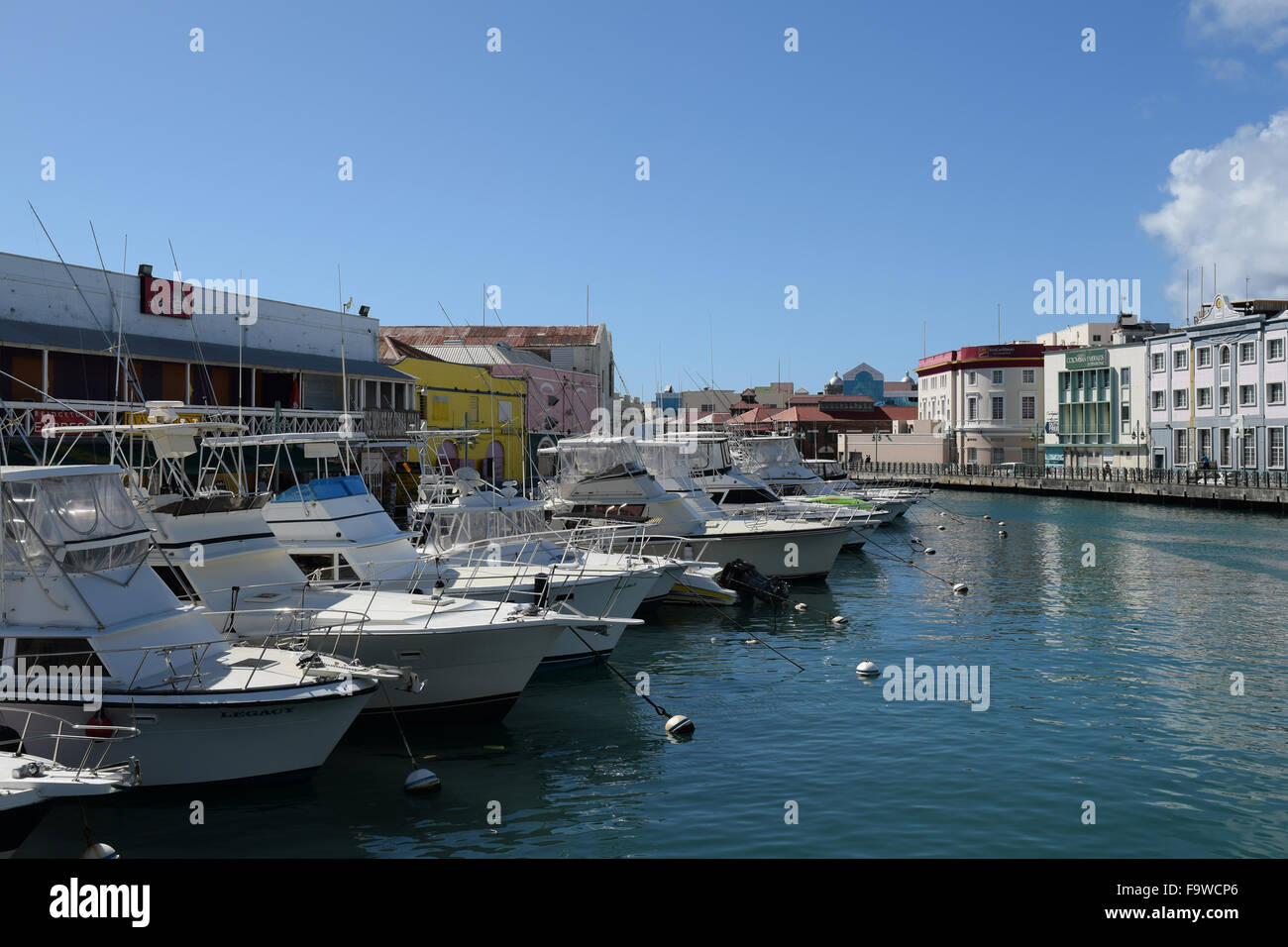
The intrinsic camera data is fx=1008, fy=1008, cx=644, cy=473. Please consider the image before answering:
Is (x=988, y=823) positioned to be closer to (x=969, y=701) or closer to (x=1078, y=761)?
(x=1078, y=761)

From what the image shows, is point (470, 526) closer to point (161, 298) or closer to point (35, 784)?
point (35, 784)

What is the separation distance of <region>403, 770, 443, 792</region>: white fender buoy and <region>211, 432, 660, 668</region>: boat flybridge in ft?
18.3

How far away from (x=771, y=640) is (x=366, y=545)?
1018 cm

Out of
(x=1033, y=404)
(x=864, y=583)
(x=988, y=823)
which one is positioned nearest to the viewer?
(x=988, y=823)

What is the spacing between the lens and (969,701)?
18547mm

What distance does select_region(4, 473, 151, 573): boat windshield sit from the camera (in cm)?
1388

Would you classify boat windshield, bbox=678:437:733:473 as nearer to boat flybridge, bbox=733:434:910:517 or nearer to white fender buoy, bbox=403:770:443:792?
boat flybridge, bbox=733:434:910:517

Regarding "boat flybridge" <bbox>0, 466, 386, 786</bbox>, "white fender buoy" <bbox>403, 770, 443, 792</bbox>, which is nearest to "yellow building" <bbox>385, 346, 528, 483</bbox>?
"boat flybridge" <bbox>0, 466, 386, 786</bbox>

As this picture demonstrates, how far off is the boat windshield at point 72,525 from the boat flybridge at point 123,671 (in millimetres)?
17

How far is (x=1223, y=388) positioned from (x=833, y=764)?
220 feet

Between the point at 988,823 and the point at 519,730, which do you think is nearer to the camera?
the point at 988,823

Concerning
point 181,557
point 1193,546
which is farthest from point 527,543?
point 1193,546

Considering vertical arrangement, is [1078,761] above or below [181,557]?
below

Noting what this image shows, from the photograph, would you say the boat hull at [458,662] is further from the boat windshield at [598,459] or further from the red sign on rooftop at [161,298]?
the red sign on rooftop at [161,298]
